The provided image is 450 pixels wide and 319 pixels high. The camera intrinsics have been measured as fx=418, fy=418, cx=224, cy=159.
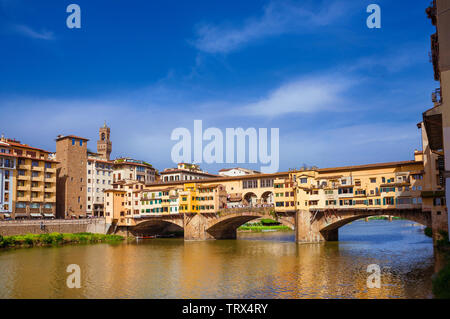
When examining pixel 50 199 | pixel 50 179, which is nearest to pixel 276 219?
pixel 50 199

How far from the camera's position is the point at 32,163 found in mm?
84688

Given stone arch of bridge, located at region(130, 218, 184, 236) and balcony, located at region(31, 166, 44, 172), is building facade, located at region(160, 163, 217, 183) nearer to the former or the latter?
stone arch of bridge, located at region(130, 218, 184, 236)

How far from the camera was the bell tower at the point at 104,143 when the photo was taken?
406 ft

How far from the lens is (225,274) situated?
1479 inches

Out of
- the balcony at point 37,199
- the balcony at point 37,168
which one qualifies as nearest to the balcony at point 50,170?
the balcony at point 37,168

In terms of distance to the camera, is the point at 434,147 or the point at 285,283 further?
the point at 434,147

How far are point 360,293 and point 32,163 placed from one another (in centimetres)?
7462

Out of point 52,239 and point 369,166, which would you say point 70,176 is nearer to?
point 52,239

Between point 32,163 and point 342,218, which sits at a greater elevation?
point 32,163

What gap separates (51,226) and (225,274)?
165ft

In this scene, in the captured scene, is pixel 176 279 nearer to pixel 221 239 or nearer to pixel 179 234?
pixel 221 239

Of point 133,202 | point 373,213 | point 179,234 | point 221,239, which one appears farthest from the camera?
point 179,234

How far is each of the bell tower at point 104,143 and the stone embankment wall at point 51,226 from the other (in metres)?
40.4
